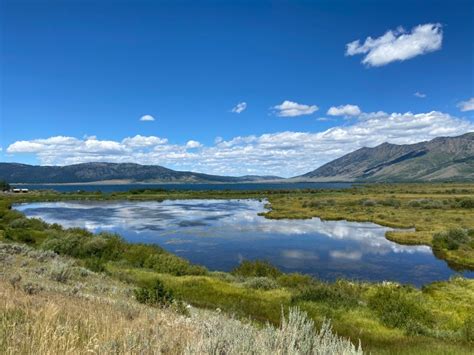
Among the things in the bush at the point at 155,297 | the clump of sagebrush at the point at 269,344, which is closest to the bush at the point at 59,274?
the bush at the point at 155,297

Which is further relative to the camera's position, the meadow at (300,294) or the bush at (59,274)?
the bush at (59,274)

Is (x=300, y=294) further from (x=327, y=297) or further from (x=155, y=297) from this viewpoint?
(x=155, y=297)

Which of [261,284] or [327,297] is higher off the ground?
[327,297]

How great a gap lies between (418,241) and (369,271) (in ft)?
53.6

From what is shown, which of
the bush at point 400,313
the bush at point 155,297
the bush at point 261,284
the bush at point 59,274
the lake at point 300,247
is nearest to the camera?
the bush at point 155,297

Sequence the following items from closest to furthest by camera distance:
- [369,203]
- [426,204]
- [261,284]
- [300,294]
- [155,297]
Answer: [155,297]
[300,294]
[261,284]
[426,204]
[369,203]

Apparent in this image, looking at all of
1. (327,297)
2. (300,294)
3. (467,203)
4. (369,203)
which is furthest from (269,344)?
(369,203)

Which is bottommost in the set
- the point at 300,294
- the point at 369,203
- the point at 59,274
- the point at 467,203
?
the point at 300,294

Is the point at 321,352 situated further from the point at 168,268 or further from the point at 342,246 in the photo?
the point at 342,246

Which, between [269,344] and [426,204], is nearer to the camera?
[269,344]

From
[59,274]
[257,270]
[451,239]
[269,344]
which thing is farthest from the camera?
[451,239]

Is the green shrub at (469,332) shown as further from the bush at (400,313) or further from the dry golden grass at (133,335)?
the dry golden grass at (133,335)

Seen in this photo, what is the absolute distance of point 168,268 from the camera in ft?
90.0

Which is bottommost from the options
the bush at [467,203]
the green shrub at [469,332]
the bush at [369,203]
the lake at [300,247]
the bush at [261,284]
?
the lake at [300,247]
